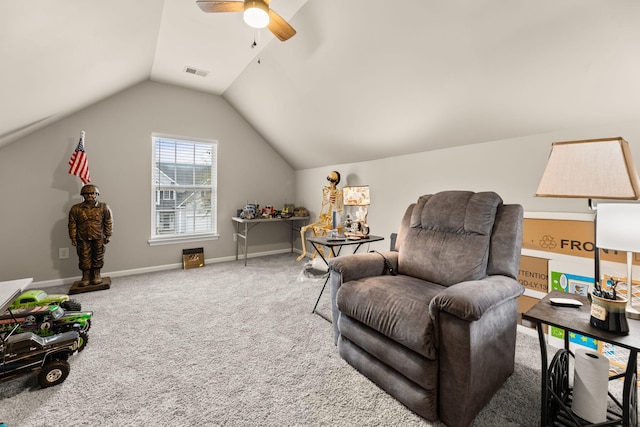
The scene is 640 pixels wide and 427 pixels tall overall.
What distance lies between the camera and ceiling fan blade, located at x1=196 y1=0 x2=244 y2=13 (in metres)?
1.81

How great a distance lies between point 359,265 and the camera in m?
1.93

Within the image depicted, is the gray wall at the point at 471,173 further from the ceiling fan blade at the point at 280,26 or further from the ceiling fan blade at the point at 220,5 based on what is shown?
the ceiling fan blade at the point at 220,5

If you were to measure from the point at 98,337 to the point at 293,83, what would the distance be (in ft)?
10.3

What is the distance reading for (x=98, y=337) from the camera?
2.14 m

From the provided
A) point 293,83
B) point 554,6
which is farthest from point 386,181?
point 554,6

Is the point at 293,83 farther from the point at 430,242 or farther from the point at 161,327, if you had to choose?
the point at 161,327

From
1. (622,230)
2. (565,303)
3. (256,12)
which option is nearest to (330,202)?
(256,12)

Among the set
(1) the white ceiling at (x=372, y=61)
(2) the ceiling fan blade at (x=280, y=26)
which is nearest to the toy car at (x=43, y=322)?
(1) the white ceiling at (x=372, y=61)

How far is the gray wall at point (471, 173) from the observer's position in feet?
6.77

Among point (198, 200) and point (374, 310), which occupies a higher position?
point (198, 200)

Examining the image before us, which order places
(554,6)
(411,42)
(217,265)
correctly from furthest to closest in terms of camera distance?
(217,265) → (411,42) → (554,6)

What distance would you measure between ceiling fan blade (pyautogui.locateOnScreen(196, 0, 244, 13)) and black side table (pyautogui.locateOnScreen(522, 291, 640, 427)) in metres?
2.47

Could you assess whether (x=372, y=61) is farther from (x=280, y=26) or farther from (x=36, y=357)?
(x=36, y=357)

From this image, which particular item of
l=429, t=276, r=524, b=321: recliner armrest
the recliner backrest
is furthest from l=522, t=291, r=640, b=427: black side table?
the recliner backrest
